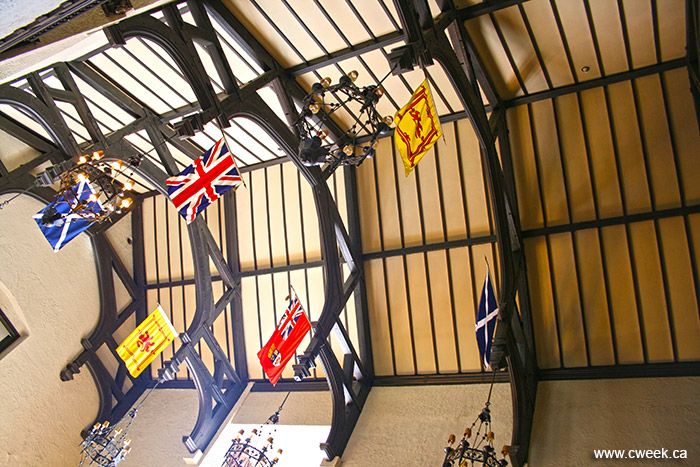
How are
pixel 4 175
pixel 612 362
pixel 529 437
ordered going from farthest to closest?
pixel 4 175 → pixel 612 362 → pixel 529 437

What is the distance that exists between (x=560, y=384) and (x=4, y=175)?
34.4 feet

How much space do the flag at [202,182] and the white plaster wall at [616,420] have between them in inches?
234

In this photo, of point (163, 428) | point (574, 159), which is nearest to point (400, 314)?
point (574, 159)

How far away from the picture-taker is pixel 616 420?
7.88 metres

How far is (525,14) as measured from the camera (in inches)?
304

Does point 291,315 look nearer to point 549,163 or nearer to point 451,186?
point 451,186

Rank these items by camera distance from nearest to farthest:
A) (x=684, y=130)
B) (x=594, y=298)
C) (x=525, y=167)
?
(x=684, y=130)
(x=594, y=298)
(x=525, y=167)

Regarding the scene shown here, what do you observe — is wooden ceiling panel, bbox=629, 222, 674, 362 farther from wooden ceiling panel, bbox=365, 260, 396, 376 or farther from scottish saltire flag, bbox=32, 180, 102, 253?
scottish saltire flag, bbox=32, 180, 102, 253

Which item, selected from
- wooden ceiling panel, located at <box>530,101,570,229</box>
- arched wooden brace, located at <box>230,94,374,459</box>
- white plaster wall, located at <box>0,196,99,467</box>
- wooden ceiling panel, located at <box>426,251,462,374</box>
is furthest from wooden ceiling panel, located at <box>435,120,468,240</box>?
white plaster wall, located at <box>0,196,99,467</box>

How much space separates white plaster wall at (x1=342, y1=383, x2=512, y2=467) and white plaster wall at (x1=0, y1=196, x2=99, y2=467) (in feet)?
20.4

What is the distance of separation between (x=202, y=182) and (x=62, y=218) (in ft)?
7.00

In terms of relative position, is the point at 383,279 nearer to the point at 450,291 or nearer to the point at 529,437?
the point at 450,291

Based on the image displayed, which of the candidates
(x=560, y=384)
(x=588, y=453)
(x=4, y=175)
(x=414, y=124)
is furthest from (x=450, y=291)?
(x=4, y=175)

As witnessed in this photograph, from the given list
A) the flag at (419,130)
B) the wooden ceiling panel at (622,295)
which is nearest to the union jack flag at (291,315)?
the flag at (419,130)
